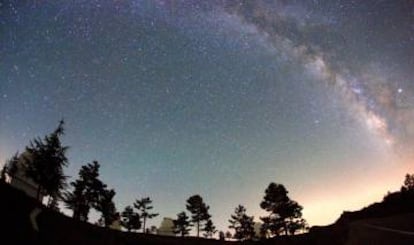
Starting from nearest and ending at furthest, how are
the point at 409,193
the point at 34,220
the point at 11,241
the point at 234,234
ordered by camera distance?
1. the point at 11,241
2. the point at 34,220
3. the point at 409,193
4. the point at 234,234

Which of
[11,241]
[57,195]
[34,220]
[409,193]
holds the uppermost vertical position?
[57,195]

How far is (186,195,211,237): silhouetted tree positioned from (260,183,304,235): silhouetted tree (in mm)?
13375

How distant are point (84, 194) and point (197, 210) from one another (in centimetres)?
2177

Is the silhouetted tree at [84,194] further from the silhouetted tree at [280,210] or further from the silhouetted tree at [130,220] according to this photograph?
the silhouetted tree at [280,210]

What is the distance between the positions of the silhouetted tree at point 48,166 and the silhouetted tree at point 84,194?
2.80 meters

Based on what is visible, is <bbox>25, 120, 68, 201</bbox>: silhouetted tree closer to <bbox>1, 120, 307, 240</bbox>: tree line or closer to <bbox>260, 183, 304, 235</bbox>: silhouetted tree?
<bbox>1, 120, 307, 240</bbox>: tree line

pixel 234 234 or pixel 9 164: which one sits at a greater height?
pixel 9 164

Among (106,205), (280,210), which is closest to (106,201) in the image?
→ (106,205)

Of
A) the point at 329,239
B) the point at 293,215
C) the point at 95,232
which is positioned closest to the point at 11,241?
the point at 95,232

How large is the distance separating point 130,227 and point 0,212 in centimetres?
3611

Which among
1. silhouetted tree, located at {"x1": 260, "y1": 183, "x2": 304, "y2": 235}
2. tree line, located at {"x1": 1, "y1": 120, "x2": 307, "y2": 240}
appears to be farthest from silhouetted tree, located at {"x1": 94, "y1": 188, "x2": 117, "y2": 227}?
silhouetted tree, located at {"x1": 260, "y1": 183, "x2": 304, "y2": 235}

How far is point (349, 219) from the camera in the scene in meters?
41.9

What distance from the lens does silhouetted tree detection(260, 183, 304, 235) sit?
58.4 metres

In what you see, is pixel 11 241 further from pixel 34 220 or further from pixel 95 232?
pixel 95 232
